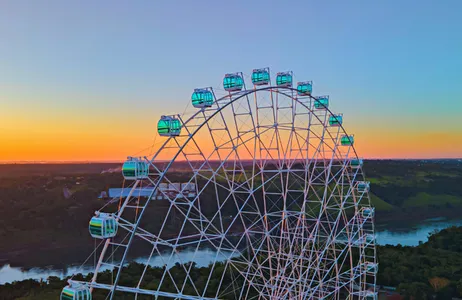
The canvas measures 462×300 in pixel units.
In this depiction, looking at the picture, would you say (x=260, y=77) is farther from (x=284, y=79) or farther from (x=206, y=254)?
(x=206, y=254)

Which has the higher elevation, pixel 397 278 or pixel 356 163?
pixel 356 163

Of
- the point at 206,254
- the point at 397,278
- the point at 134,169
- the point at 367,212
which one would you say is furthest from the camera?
the point at 206,254

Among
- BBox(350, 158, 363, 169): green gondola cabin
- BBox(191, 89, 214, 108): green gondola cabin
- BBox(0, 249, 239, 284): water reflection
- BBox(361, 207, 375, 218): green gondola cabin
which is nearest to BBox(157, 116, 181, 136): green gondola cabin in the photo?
BBox(191, 89, 214, 108): green gondola cabin

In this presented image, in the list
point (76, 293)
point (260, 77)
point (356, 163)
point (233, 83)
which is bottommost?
point (76, 293)

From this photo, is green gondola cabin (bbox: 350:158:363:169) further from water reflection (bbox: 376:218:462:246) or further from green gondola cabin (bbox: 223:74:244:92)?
water reflection (bbox: 376:218:462:246)

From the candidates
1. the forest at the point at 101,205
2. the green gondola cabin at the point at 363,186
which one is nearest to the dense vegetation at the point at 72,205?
the forest at the point at 101,205

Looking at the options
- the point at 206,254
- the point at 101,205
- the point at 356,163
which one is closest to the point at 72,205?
the point at 101,205

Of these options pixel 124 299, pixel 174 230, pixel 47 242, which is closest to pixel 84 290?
pixel 124 299
